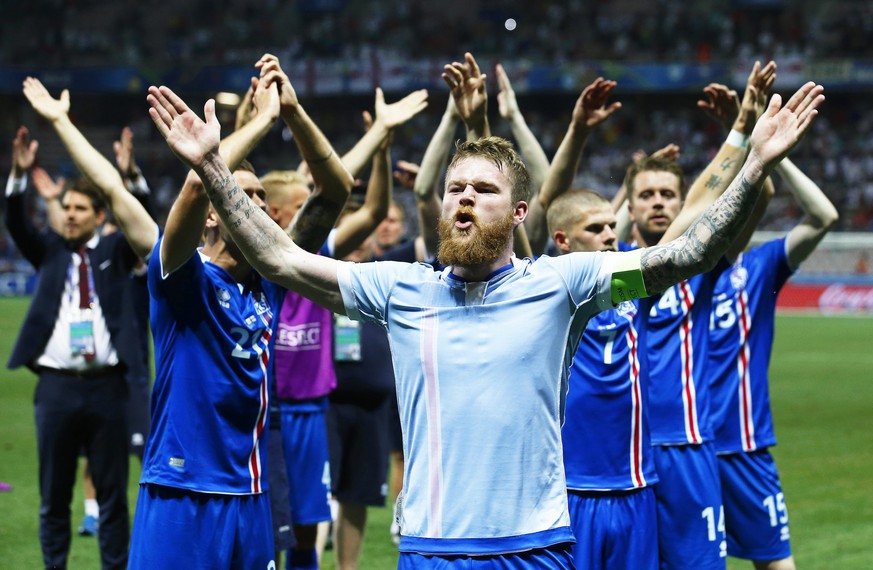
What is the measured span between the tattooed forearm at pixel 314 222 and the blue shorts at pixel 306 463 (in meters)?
2.01

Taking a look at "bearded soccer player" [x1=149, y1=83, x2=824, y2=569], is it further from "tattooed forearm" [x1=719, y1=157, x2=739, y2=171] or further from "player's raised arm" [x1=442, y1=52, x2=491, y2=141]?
"tattooed forearm" [x1=719, y1=157, x2=739, y2=171]

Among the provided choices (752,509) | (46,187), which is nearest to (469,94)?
(752,509)

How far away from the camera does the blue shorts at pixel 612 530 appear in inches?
194

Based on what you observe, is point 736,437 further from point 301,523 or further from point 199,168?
point 199,168

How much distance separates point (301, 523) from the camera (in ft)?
21.6

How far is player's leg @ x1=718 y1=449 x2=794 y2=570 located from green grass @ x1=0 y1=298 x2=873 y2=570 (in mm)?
1711

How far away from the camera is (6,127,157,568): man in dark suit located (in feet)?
22.3

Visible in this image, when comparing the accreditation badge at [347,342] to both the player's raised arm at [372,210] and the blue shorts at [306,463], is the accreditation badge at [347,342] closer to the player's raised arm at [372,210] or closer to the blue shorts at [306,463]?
the blue shorts at [306,463]

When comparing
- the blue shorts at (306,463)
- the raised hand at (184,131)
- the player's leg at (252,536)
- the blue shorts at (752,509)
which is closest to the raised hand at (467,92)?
the raised hand at (184,131)

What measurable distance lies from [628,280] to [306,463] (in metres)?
3.53

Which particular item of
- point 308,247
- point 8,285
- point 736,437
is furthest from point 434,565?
point 8,285

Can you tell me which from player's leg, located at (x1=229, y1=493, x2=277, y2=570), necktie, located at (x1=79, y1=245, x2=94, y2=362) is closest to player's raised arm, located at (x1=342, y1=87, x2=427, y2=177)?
player's leg, located at (x1=229, y1=493, x2=277, y2=570)

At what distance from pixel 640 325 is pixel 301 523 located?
2501mm

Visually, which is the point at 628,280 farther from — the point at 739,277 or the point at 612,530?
the point at 739,277
